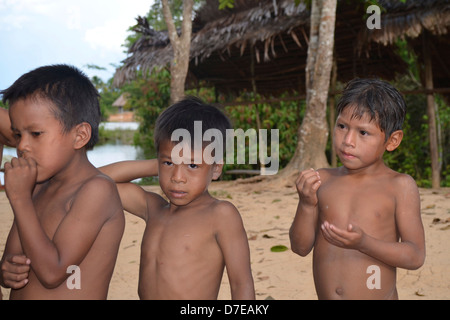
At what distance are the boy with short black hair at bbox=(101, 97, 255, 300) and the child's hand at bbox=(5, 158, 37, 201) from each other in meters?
0.46

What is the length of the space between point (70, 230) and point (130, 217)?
13.8 feet

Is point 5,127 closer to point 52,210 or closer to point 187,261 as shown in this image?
point 52,210

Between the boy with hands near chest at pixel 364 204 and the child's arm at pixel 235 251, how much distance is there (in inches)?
10.9

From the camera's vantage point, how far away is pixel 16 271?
1593mm

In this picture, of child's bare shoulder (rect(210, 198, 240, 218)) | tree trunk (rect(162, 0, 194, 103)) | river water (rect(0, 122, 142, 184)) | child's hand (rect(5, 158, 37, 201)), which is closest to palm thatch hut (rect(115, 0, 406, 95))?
tree trunk (rect(162, 0, 194, 103))

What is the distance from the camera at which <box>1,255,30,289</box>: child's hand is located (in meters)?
1.58

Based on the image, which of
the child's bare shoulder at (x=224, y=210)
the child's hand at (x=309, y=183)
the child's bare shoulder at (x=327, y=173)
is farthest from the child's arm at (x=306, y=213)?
the child's bare shoulder at (x=224, y=210)

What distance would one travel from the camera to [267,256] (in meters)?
4.11

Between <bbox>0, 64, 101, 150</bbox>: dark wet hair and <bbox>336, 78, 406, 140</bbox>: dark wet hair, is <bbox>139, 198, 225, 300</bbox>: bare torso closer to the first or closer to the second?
<bbox>0, 64, 101, 150</bbox>: dark wet hair

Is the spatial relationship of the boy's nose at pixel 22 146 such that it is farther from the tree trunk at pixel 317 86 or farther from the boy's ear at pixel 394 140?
the tree trunk at pixel 317 86

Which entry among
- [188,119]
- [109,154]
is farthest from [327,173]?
[109,154]

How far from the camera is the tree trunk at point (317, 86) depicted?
6617 millimetres

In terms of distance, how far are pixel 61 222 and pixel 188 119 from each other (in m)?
0.59
